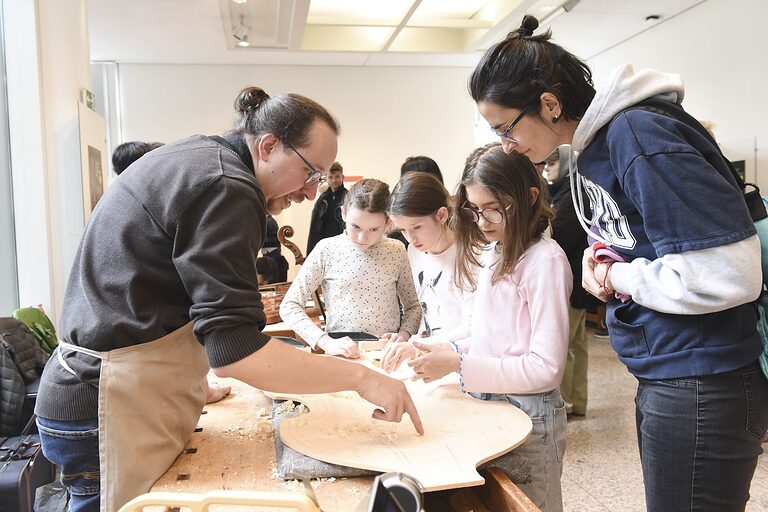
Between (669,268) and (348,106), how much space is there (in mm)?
6205

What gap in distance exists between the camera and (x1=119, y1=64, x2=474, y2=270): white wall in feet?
20.8

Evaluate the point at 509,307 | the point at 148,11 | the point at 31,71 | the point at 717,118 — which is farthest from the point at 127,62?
the point at 509,307

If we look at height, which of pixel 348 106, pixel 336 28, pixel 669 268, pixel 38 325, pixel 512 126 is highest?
pixel 336 28

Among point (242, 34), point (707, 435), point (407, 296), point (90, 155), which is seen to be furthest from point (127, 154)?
point (707, 435)

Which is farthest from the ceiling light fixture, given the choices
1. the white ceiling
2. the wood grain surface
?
the wood grain surface

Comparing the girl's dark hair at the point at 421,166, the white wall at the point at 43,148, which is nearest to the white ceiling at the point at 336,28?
the white wall at the point at 43,148

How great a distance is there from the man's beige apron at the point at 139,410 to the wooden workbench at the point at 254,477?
0.15ft

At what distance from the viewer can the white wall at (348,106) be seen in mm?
6352

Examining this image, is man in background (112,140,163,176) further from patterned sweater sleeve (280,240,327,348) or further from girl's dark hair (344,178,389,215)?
girl's dark hair (344,178,389,215)

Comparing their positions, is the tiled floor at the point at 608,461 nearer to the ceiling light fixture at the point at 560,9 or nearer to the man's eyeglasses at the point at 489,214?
the man's eyeglasses at the point at 489,214

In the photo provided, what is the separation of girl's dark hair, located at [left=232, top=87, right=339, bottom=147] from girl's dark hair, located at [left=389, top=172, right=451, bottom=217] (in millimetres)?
871

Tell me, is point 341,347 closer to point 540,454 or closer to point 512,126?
point 540,454

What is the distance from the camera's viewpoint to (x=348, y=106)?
6840mm

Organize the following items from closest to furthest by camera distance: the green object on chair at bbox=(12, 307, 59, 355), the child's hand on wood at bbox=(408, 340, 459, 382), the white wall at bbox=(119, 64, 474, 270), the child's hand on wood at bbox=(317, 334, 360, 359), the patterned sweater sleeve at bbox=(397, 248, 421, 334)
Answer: the child's hand on wood at bbox=(408, 340, 459, 382)
the child's hand on wood at bbox=(317, 334, 360, 359)
the patterned sweater sleeve at bbox=(397, 248, 421, 334)
the green object on chair at bbox=(12, 307, 59, 355)
the white wall at bbox=(119, 64, 474, 270)
